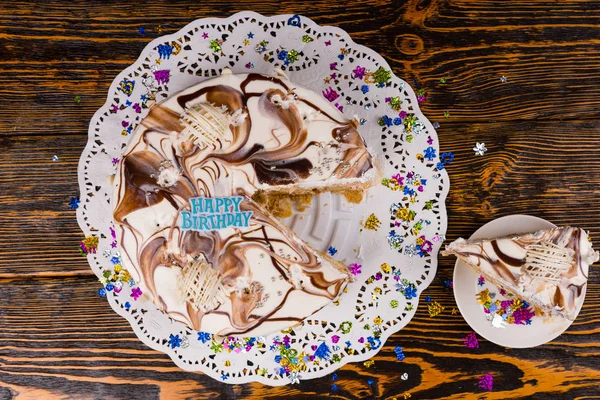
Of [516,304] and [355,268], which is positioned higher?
[355,268]

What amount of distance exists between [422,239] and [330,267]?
0.76 metres

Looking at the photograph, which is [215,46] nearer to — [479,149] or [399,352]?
[479,149]

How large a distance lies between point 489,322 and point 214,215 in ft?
6.90

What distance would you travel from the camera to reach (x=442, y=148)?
3537mm

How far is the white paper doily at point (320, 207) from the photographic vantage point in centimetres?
334

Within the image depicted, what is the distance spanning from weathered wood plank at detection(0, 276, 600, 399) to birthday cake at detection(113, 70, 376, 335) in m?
0.83

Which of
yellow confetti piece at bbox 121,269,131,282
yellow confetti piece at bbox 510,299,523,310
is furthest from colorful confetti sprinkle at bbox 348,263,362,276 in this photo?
yellow confetti piece at bbox 121,269,131,282

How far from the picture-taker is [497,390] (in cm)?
360

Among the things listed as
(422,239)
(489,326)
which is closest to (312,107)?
(422,239)

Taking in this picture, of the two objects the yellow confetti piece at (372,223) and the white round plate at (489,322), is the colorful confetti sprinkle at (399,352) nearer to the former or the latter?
the white round plate at (489,322)

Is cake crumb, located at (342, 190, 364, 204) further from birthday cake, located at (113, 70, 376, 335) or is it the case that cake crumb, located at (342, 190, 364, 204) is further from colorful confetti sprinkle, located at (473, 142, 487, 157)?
colorful confetti sprinkle, located at (473, 142, 487, 157)

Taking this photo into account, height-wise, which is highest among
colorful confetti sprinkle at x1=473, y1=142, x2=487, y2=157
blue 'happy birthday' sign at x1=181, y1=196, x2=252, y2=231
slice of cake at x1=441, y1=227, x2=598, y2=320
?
colorful confetti sprinkle at x1=473, y1=142, x2=487, y2=157

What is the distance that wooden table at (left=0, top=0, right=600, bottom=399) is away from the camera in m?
3.51

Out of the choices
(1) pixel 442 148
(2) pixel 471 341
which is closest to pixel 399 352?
(2) pixel 471 341
